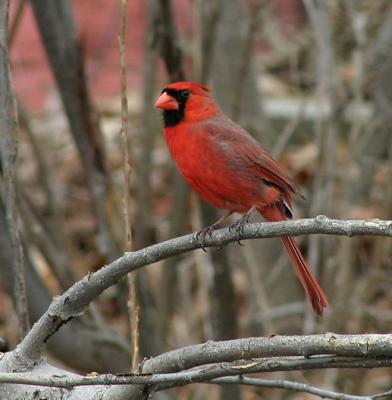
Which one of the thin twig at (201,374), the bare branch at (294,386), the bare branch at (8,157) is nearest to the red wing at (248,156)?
the bare branch at (8,157)

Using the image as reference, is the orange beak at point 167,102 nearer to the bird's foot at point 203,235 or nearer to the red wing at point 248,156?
the red wing at point 248,156

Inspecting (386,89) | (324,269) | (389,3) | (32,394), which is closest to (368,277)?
(324,269)

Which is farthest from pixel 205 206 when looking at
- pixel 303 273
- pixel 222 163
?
pixel 303 273

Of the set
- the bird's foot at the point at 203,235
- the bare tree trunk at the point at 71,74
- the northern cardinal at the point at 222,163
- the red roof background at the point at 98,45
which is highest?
the red roof background at the point at 98,45

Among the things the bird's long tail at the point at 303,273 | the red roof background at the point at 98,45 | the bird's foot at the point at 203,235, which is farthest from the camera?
the red roof background at the point at 98,45

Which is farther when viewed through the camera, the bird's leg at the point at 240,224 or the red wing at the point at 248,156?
the red wing at the point at 248,156

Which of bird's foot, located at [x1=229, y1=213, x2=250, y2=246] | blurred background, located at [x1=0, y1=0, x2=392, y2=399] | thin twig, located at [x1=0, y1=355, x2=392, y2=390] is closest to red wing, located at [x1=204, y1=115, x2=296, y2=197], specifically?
bird's foot, located at [x1=229, y1=213, x2=250, y2=246]

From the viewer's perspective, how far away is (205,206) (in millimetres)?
4180

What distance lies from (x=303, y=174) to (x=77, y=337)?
286 centimetres

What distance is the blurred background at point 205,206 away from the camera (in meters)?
4.00

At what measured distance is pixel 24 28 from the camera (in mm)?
8719

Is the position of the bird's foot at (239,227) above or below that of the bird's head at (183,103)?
below

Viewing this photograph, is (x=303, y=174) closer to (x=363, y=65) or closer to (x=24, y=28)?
(x=363, y=65)

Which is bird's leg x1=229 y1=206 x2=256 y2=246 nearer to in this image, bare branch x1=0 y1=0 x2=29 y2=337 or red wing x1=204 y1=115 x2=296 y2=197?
red wing x1=204 y1=115 x2=296 y2=197
